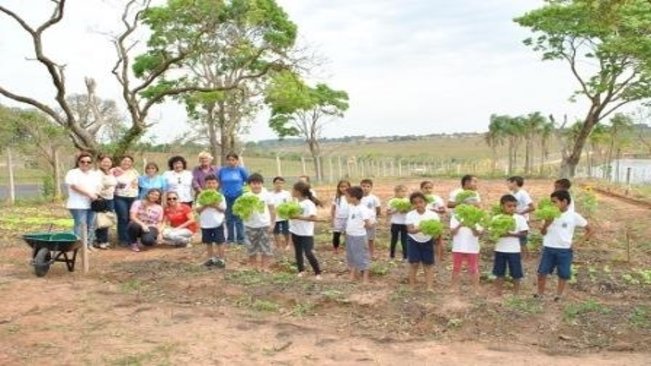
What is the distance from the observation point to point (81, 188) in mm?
10562

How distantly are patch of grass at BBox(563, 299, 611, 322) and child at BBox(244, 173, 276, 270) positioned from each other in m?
4.33

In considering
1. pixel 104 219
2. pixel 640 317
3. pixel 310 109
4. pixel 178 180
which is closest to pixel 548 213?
pixel 640 317

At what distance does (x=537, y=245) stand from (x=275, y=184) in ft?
16.6

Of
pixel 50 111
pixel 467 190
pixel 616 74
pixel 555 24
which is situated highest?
pixel 555 24

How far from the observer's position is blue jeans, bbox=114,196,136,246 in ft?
39.0

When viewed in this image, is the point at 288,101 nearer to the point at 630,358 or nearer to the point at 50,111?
the point at 50,111

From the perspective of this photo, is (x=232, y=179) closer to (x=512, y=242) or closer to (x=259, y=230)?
(x=259, y=230)

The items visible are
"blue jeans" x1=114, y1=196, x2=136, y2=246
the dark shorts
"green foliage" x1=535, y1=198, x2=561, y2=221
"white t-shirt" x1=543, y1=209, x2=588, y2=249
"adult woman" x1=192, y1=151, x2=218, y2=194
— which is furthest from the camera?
the dark shorts

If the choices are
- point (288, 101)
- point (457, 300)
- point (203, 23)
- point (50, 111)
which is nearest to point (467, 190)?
point (457, 300)

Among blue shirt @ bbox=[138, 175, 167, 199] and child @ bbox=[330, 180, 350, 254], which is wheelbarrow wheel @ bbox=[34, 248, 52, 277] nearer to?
blue shirt @ bbox=[138, 175, 167, 199]

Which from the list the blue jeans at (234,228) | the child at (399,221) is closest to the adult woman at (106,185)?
the blue jeans at (234,228)

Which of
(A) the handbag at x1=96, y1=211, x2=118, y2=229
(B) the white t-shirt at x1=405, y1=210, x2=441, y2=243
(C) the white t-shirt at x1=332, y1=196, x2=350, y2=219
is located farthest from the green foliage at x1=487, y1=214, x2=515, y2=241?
(A) the handbag at x1=96, y1=211, x2=118, y2=229

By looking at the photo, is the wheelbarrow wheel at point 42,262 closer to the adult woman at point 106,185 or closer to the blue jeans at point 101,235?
the adult woman at point 106,185

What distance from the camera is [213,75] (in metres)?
29.7
